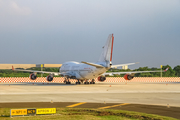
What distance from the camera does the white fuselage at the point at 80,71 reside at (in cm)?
4753

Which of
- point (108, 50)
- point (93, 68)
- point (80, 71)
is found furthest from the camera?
point (80, 71)

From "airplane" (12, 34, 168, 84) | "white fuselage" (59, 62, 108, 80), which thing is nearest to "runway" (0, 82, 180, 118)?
"airplane" (12, 34, 168, 84)

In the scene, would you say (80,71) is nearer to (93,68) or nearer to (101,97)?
(93,68)

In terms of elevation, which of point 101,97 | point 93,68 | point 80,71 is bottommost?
point 101,97

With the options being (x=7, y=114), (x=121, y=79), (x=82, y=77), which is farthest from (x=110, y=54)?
(x=7, y=114)

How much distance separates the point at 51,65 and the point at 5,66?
2226cm

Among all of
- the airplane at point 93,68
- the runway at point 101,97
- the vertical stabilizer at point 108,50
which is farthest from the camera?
the vertical stabilizer at point 108,50

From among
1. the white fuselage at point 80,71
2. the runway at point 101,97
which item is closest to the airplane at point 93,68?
the white fuselage at point 80,71

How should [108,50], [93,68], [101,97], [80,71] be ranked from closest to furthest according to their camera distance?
[101,97] → [108,50] → [93,68] → [80,71]

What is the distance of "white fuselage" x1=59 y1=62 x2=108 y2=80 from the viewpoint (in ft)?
156

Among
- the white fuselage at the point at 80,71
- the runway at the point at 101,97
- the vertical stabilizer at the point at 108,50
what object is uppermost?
the vertical stabilizer at the point at 108,50

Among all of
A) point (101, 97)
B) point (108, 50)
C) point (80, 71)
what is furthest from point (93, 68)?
point (101, 97)

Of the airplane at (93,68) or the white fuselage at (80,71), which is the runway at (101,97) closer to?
the airplane at (93,68)

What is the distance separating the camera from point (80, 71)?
171 ft
